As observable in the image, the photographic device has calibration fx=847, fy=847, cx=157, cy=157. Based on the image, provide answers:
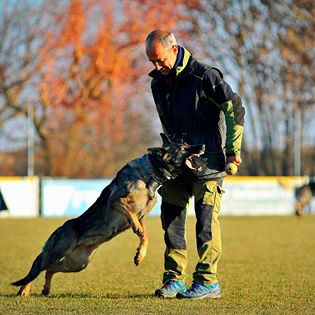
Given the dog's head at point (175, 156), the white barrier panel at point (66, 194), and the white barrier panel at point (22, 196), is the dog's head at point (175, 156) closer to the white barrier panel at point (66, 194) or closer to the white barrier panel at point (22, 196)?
the white barrier panel at point (66, 194)

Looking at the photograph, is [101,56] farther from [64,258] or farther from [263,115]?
[64,258]

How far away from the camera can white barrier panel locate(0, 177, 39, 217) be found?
74.7 ft

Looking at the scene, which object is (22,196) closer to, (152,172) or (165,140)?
(165,140)

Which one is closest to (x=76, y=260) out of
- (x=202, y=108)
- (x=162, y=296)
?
(x=162, y=296)

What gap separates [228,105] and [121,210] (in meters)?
1.18

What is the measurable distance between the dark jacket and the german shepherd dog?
155 mm

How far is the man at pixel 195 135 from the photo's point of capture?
667 cm

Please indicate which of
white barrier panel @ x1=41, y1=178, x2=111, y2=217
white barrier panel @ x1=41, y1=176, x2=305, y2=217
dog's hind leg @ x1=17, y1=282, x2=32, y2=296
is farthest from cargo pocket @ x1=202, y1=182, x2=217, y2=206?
white barrier panel @ x1=41, y1=178, x2=111, y2=217

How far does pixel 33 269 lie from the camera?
6.95m

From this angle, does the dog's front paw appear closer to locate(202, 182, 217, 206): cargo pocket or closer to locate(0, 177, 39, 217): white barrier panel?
locate(202, 182, 217, 206): cargo pocket

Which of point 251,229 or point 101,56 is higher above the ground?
point 101,56

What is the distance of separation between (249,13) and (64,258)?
3157cm

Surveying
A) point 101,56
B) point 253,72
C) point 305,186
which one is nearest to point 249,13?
Answer: point 253,72

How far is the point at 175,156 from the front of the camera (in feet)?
22.2
